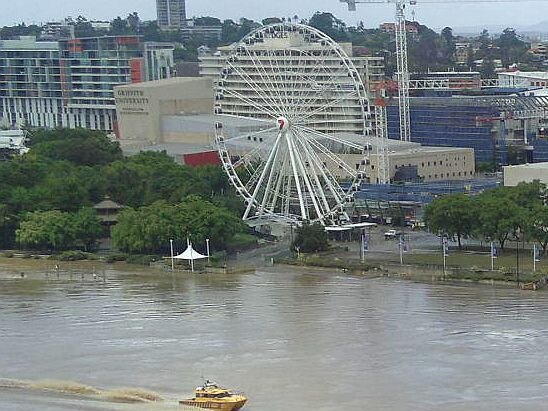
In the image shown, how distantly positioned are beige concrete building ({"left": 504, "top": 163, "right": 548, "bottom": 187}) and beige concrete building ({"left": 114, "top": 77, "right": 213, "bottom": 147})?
35.4 ft

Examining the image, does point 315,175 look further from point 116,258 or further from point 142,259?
point 116,258

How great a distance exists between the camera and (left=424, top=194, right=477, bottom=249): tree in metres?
21.9

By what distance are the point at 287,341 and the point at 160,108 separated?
2063cm

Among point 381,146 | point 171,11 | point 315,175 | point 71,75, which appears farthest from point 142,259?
point 171,11

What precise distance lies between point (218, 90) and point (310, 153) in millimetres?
2674

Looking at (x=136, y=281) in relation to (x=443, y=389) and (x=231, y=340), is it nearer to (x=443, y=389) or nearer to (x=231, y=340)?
(x=231, y=340)

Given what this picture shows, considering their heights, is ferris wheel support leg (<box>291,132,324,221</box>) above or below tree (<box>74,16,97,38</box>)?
below

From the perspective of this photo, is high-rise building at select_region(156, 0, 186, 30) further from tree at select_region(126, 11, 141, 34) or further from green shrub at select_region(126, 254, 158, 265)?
green shrub at select_region(126, 254, 158, 265)

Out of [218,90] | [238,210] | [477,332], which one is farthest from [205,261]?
[477,332]

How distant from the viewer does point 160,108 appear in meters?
36.2

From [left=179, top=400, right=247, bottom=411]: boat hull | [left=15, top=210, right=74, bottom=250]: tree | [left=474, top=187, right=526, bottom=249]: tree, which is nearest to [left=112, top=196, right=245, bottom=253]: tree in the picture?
[left=15, top=210, right=74, bottom=250]: tree

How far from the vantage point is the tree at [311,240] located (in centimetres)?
2306

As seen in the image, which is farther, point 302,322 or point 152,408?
point 302,322

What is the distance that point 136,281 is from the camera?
21219mm
